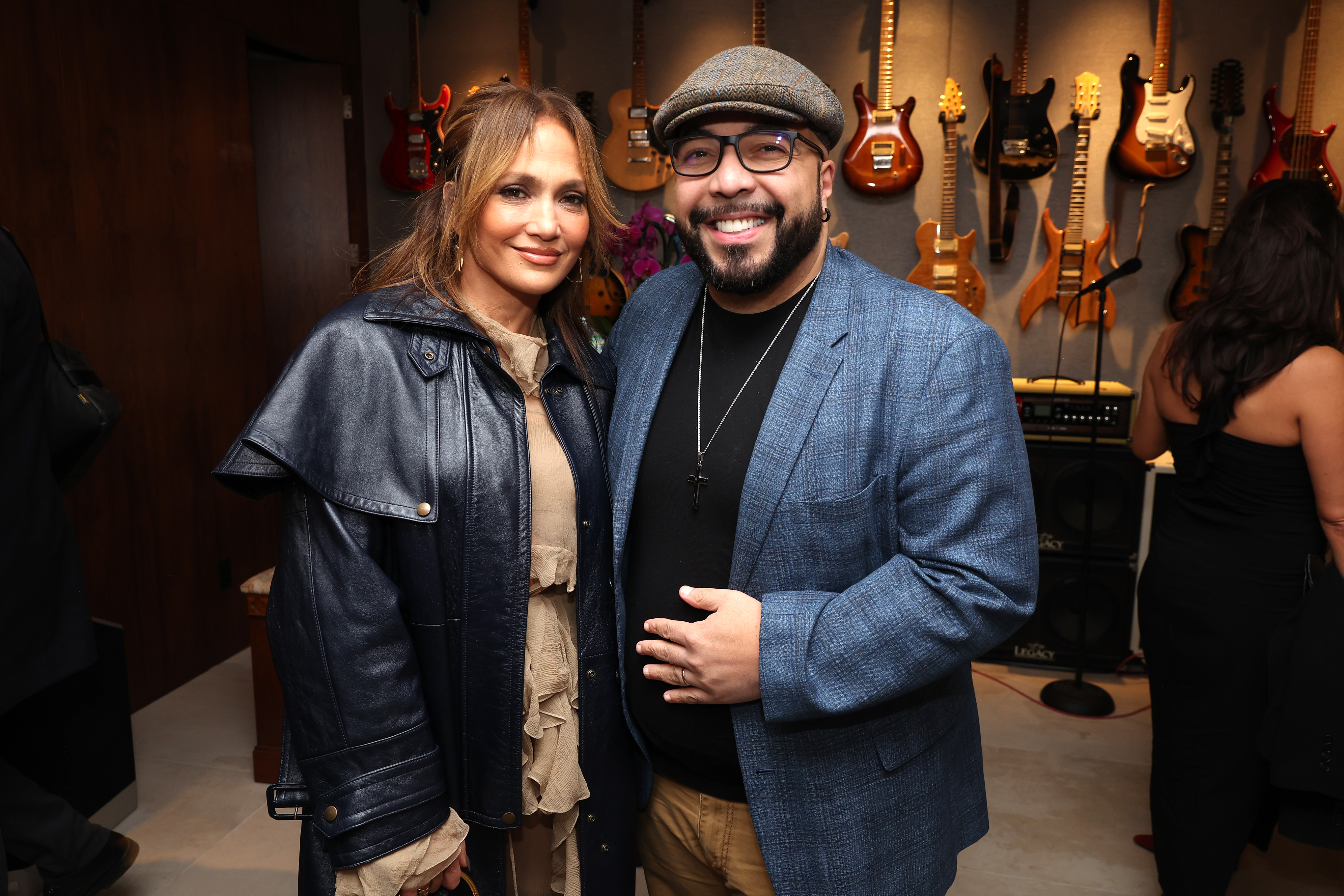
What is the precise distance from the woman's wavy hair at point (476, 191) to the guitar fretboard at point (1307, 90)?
353 cm

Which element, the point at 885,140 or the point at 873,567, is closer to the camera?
the point at 873,567

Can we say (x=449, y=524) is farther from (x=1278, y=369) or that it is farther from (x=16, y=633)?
(x=1278, y=369)

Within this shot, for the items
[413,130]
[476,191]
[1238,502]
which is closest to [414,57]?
[413,130]

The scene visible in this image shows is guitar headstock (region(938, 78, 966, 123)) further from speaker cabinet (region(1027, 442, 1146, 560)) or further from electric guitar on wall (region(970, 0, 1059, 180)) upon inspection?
speaker cabinet (region(1027, 442, 1146, 560))

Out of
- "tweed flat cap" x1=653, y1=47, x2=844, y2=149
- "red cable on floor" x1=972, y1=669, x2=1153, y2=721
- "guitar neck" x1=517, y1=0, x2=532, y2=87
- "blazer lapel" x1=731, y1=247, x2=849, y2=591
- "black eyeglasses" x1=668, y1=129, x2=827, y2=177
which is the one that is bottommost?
"red cable on floor" x1=972, y1=669, x2=1153, y2=721

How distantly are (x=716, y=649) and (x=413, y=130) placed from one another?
4.21m

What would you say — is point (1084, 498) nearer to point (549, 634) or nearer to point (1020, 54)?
point (1020, 54)

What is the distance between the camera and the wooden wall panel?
2918 mm

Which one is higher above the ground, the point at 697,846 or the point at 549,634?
the point at 549,634

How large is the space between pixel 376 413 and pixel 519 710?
0.45m

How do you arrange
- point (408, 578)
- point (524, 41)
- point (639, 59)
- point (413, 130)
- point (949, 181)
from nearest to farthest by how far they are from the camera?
point (408, 578), point (949, 181), point (639, 59), point (524, 41), point (413, 130)

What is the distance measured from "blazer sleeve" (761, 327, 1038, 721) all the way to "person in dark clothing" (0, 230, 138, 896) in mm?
1697

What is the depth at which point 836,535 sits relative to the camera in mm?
1176

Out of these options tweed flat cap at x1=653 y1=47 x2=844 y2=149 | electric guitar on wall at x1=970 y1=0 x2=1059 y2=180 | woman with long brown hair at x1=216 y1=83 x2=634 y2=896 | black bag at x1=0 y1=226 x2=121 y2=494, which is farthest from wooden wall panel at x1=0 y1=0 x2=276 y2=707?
electric guitar on wall at x1=970 y1=0 x2=1059 y2=180
